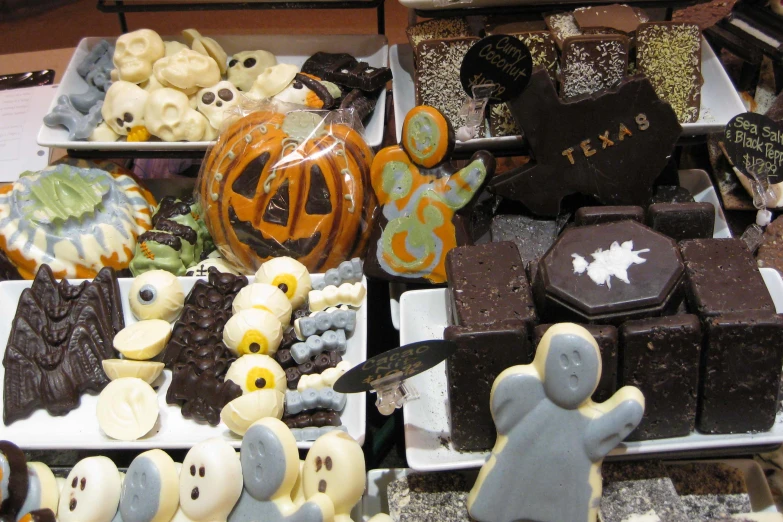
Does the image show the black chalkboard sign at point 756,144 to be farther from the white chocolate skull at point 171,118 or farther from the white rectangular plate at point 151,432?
the white chocolate skull at point 171,118

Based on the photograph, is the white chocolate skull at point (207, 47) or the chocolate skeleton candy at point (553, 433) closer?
the chocolate skeleton candy at point (553, 433)

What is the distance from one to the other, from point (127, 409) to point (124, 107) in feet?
3.06

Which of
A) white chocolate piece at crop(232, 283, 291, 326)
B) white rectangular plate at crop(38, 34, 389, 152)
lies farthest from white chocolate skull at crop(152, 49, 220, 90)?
white chocolate piece at crop(232, 283, 291, 326)

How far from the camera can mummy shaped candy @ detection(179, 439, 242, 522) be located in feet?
4.35

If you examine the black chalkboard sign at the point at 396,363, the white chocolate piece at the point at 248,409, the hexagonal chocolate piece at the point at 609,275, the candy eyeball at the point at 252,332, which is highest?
the hexagonal chocolate piece at the point at 609,275

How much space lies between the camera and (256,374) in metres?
1.65

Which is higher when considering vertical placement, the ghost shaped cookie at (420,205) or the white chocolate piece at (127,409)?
the ghost shaped cookie at (420,205)

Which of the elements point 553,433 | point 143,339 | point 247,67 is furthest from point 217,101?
point 553,433

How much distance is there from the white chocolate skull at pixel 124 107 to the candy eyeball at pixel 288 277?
0.64m

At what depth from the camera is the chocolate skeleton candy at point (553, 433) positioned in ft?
4.20

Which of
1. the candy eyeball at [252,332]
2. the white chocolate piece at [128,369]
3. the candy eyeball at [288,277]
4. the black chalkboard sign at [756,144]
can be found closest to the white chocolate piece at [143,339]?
the white chocolate piece at [128,369]

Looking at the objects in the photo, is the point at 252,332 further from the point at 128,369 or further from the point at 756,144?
the point at 756,144

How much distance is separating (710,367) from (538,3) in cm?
115

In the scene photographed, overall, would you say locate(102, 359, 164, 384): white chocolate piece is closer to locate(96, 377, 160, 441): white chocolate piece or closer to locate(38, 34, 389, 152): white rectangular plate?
locate(96, 377, 160, 441): white chocolate piece
